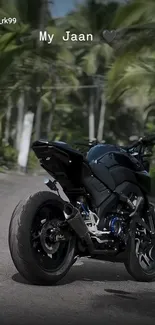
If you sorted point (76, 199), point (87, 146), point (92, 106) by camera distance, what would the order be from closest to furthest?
1. point (76, 199)
2. point (87, 146)
3. point (92, 106)

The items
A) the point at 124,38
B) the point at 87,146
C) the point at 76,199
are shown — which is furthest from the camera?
the point at 124,38

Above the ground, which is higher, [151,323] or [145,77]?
[145,77]

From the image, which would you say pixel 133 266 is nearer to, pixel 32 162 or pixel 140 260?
pixel 140 260

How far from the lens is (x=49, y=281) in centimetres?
578

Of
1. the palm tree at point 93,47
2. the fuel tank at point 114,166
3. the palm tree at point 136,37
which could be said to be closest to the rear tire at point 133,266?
the fuel tank at point 114,166

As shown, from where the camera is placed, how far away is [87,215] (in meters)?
6.07

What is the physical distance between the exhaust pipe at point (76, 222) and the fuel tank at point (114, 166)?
42 centimetres

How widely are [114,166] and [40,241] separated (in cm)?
102

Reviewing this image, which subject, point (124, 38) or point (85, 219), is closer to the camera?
point (85, 219)

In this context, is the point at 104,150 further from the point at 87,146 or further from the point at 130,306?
the point at 130,306

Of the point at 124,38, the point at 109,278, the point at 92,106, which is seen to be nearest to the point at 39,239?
the point at 109,278

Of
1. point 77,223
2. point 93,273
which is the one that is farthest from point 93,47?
point 77,223

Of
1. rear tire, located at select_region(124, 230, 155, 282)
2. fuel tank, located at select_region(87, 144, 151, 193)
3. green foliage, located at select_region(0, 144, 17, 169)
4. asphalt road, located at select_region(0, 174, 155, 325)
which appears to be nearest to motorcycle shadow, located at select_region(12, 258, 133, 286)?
asphalt road, located at select_region(0, 174, 155, 325)

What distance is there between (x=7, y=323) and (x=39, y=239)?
1278mm
